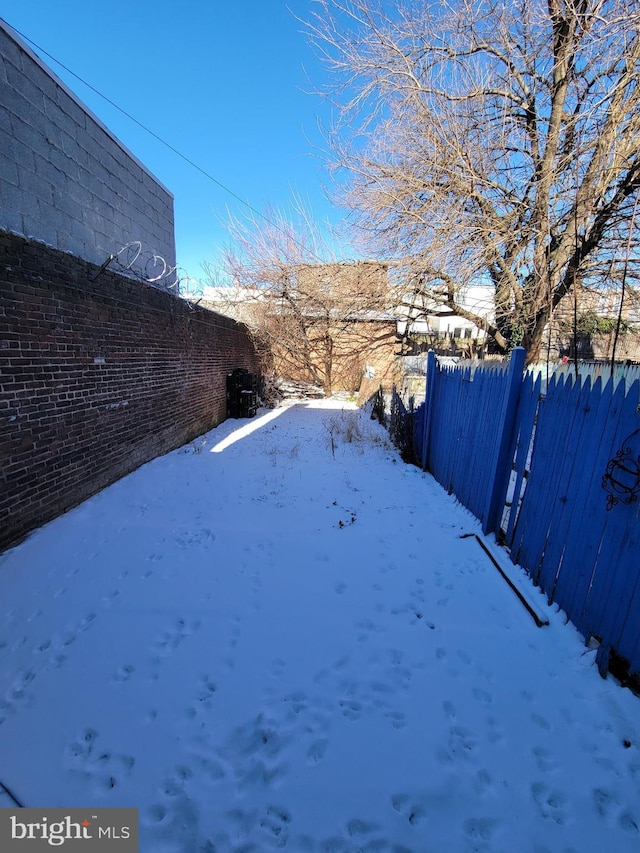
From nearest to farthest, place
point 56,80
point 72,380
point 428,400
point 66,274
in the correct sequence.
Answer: point 66,274 → point 72,380 → point 56,80 → point 428,400

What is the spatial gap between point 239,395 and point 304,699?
9.31 metres

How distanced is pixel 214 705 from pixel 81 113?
7239 millimetres

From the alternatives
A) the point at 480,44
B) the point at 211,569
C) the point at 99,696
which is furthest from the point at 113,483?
the point at 480,44

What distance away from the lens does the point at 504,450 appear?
344 centimetres

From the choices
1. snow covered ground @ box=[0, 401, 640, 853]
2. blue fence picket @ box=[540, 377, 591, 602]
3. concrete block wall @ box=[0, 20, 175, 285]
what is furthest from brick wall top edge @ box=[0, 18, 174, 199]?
blue fence picket @ box=[540, 377, 591, 602]

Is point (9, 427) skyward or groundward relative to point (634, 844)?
skyward

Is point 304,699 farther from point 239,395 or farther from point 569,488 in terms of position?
point 239,395

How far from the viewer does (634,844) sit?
4.50ft

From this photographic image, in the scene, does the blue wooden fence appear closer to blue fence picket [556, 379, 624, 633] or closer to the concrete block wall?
blue fence picket [556, 379, 624, 633]

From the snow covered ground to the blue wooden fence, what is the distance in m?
0.29


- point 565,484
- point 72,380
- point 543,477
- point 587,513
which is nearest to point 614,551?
point 587,513

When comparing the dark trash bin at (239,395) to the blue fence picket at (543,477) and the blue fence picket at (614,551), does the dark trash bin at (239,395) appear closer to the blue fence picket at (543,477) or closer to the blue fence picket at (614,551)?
the blue fence picket at (543,477)

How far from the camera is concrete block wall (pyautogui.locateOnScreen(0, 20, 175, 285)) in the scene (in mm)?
3795

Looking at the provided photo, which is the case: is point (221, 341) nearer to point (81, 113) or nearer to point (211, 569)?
point (81, 113)
